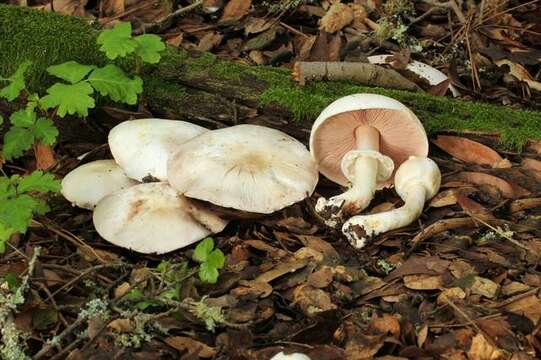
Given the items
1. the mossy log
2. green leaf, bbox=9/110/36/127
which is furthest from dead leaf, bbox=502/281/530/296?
green leaf, bbox=9/110/36/127

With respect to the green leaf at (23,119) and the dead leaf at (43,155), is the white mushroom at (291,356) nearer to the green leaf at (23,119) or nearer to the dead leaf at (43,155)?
the green leaf at (23,119)

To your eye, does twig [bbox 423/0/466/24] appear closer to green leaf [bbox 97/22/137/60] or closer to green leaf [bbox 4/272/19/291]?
green leaf [bbox 97/22/137/60]

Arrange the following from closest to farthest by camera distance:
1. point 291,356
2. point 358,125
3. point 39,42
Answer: point 291,356
point 358,125
point 39,42

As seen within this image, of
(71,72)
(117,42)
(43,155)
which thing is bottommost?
(43,155)

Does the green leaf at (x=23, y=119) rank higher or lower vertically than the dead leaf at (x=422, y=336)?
higher

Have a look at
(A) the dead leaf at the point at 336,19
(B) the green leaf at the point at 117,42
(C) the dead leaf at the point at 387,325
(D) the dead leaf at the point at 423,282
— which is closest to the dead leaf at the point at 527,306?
(D) the dead leaf at the point at 423,282

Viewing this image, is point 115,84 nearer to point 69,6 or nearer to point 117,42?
point 117,42

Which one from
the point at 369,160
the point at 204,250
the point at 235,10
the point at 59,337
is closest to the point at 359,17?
the point at 235,10

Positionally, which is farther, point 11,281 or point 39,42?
point 39,42
